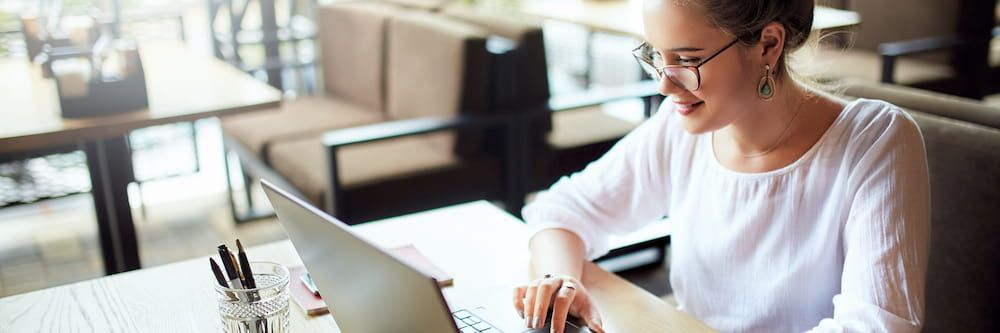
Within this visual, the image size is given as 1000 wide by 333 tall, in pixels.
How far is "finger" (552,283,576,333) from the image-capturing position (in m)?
1.19

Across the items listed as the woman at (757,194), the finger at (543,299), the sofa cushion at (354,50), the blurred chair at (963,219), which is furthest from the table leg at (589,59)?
the finger at (543,299)

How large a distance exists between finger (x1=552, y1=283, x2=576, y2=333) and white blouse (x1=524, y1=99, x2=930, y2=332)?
Answer: 1.03 feet

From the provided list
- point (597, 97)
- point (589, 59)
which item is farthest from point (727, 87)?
point (589, 59)

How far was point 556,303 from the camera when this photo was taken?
3.97ft

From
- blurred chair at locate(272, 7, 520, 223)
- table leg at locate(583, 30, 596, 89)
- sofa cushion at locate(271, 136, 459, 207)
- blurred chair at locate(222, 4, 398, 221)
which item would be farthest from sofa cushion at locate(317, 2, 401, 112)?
table leg at locate(583, 30, 596, 89)

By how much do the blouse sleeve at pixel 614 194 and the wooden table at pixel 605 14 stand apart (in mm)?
2031

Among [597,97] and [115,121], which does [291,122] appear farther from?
[597,97]

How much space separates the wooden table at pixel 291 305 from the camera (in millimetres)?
1267

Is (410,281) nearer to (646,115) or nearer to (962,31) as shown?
(646,115)

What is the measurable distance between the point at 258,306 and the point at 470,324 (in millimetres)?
285

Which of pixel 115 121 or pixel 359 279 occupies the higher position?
pixel 359 279

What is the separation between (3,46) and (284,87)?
4.61 ft

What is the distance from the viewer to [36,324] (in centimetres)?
128

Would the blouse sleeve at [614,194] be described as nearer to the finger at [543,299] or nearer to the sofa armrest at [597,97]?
the finger at [543,299]
